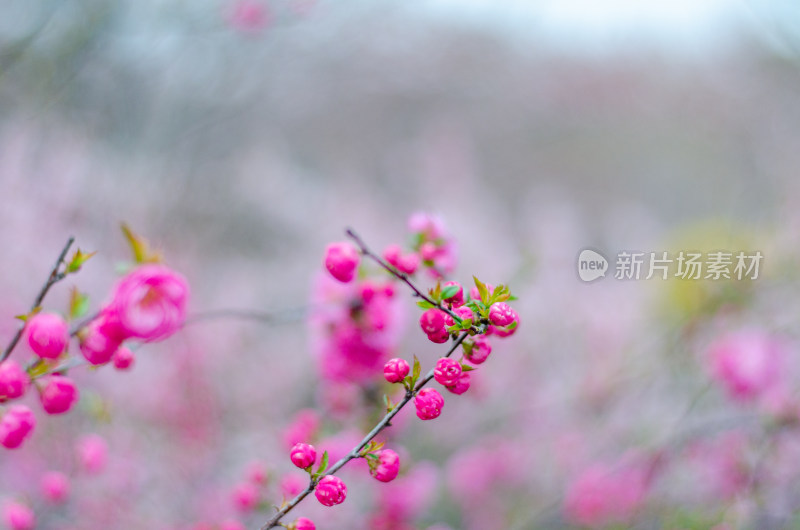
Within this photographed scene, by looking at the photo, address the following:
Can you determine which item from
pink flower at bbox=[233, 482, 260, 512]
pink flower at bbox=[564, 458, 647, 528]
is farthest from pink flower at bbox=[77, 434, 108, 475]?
pink flower at bbox=[564, 458, 647, 528]

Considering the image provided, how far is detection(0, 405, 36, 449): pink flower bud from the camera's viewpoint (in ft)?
1.39

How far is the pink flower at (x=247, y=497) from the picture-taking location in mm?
648

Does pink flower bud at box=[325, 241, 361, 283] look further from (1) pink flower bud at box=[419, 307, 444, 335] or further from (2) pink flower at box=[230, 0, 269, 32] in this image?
(2) pink flower at box=[230, 0, 269, 32]

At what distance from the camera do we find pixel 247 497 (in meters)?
0.65

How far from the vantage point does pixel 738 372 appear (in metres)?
1.10

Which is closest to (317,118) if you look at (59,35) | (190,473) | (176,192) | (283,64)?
(283,64)

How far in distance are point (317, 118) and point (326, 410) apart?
167 inches

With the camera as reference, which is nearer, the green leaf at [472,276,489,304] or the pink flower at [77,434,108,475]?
the green leaf at [472,276,489,304]

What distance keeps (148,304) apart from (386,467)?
8.4 inches

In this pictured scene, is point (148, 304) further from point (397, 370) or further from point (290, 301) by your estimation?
point (290, 301)

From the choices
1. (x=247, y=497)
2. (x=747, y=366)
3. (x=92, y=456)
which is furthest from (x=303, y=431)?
(x=747, y=366)

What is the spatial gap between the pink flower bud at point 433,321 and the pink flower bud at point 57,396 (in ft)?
0.93

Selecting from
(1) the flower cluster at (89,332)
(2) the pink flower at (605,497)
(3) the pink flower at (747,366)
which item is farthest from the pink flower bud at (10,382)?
(3) the pink flower at (747,366)

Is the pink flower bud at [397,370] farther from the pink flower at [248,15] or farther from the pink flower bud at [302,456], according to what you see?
the pink flower at [248,15]
